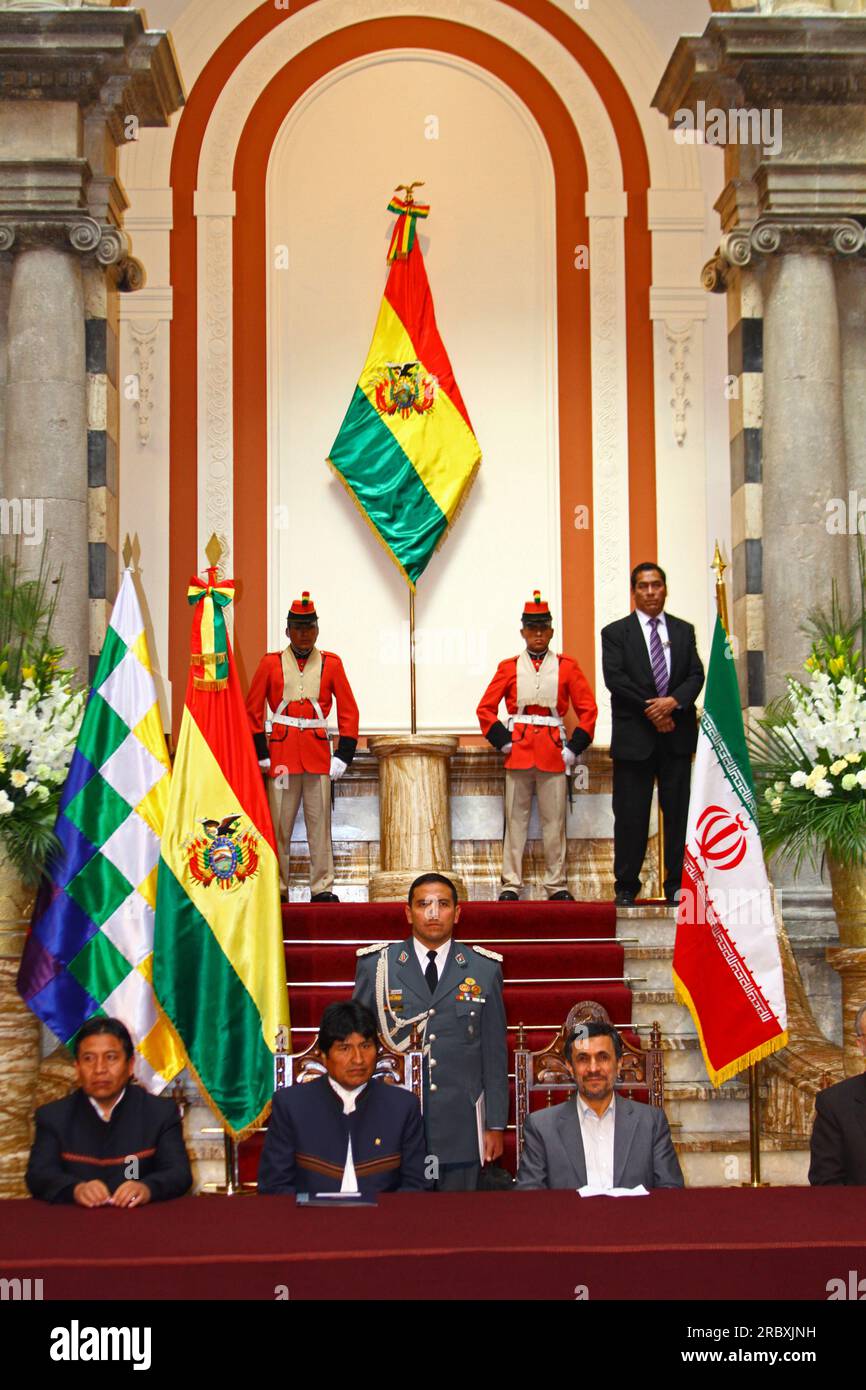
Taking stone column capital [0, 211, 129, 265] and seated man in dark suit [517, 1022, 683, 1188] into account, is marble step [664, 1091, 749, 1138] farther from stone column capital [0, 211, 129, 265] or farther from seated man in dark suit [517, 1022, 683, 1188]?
stone column capital [0, 211, 129, 265]

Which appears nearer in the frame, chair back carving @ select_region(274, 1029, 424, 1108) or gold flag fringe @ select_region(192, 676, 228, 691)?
chair back carving @ select_region(274, 1029, 424, 1108)

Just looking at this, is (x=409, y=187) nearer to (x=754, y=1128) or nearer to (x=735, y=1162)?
(x=735, y=1162)

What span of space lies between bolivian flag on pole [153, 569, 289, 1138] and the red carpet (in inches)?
11.0

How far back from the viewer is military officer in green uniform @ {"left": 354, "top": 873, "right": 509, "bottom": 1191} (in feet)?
18.5

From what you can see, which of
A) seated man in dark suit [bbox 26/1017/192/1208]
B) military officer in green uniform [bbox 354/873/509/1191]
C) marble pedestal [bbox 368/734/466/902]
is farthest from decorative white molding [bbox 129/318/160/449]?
seated man in dark suit [bbox 26/1017/192/1208]

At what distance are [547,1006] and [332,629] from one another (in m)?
3.65

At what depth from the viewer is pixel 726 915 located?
6.76 m

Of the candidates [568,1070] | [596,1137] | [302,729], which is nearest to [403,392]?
[302,729]

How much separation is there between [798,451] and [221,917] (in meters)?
3.75

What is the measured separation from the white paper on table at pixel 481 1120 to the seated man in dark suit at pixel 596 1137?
697 millimetres

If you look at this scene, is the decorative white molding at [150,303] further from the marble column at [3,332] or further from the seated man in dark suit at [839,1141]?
the seated man in dark suit at [839,1141]

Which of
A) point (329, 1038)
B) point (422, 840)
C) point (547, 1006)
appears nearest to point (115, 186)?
point (422, 840)

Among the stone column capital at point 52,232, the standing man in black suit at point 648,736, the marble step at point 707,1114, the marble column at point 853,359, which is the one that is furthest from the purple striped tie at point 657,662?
the stone column capital at point 52,232
